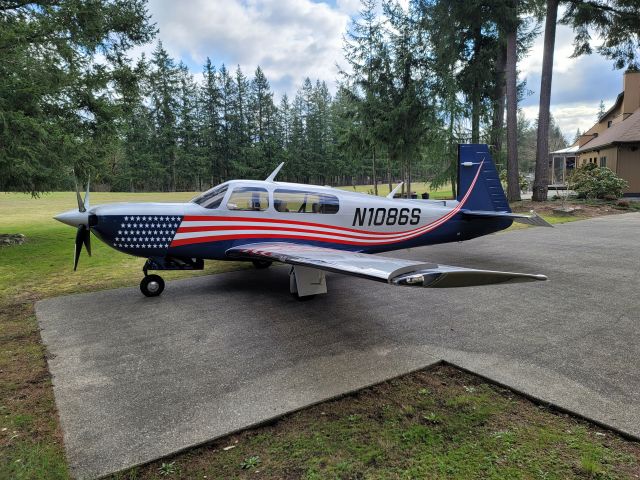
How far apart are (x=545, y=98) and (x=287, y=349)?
23261 mm

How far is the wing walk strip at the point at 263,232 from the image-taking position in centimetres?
664

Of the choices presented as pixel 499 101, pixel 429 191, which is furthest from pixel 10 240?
pixel 429 191

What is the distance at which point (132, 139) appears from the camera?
202ft

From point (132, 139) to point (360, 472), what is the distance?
227ft

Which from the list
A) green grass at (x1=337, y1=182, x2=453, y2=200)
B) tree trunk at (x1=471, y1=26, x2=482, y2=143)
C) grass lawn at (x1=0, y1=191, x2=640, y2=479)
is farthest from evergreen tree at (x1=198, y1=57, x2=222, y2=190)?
grass lawn at (x1=0, y1=191, x2=640, y2=479)

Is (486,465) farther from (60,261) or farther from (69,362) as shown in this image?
(60,261)

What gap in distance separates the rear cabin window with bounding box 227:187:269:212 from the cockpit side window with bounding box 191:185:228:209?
0.19 meters

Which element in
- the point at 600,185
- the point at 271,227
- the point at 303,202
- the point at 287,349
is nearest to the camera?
the point at 287,349

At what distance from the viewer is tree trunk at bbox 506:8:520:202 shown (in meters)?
19.9

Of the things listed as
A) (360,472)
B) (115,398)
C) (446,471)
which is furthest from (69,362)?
(446,471)

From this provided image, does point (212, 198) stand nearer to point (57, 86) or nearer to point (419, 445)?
point (419, 445)

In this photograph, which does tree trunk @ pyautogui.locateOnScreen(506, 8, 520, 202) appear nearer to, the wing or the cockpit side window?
the wing

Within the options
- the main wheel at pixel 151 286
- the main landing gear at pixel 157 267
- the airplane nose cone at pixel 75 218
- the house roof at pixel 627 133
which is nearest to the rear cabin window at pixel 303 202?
the main landing gear at pixel 157 267

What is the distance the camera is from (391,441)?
2895 millimetres
